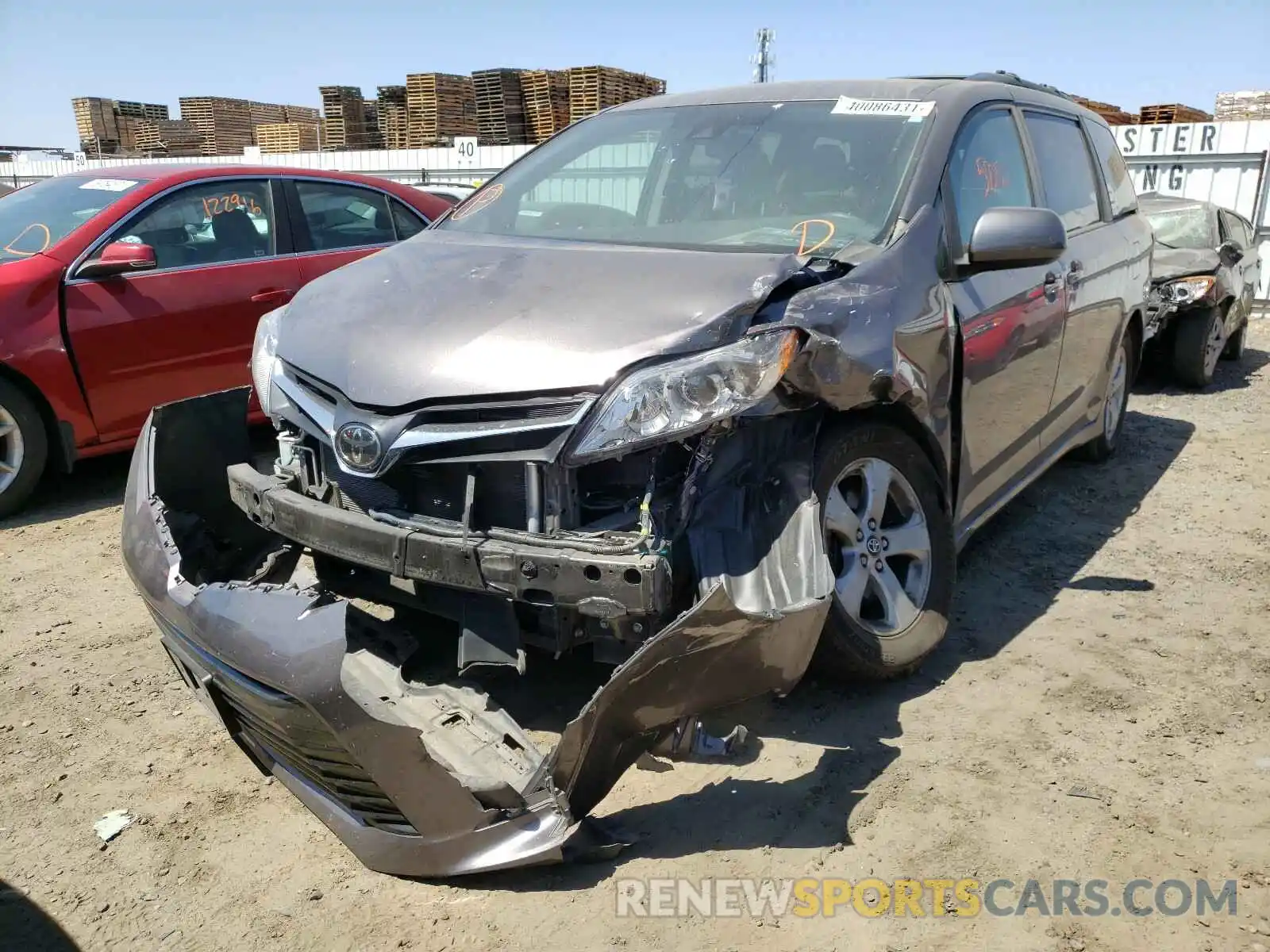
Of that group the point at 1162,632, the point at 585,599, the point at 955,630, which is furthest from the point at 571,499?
the point at 1162,632

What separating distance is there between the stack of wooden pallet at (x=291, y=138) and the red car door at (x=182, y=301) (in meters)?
17.3

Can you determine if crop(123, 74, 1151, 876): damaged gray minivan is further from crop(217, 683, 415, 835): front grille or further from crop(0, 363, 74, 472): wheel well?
crop(0, 363, 74, 472): wheel well

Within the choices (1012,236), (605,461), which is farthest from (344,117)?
(605,461)

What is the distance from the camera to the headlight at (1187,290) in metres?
7.74

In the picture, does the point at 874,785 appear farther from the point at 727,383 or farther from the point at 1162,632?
the point at 1162,632

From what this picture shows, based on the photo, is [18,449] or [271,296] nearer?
[18,449]

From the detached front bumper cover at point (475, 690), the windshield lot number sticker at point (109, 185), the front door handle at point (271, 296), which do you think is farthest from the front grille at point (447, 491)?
the windshield lot number sticker at point (109, 185)

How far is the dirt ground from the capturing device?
2.22 metres

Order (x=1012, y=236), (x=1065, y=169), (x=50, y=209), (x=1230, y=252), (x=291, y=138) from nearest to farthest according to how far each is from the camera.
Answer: (x=1012, y=236), (x=1065, y=169), (x=50, y=209), (x=1230, y=252), (x=291, y=138)

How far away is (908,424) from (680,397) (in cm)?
109

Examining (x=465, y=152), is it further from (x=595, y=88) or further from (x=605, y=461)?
(x=605, y=461)

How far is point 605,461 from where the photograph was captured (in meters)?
2.41

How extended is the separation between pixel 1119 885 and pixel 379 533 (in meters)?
2.00

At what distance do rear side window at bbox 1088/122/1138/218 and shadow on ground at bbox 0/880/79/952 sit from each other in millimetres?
5189
